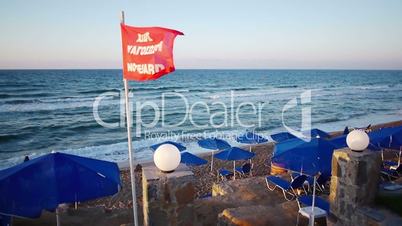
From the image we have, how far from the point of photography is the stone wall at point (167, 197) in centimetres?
323

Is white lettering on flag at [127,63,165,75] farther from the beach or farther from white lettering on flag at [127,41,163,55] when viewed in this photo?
the beach

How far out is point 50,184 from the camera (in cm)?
421

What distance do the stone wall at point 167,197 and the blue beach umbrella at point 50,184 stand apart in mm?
1444

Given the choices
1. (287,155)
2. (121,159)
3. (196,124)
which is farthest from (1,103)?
(287,155)

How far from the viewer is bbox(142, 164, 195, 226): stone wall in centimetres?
323

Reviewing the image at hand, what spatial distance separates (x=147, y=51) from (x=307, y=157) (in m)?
3.67

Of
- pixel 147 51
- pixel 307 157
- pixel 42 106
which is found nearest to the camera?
pixel 147 51

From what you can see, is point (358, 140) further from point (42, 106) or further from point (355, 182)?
point (42, 106)

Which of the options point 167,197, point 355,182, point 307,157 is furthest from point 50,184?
point 307,157

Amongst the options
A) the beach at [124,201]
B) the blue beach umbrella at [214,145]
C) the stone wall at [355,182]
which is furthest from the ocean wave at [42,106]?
the stone wall at [355,182]

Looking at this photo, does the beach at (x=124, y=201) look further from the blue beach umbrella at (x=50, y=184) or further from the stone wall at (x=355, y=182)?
the stone wall at (x=355, y=182)

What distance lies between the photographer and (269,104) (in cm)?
3828

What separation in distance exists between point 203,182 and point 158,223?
343 inches

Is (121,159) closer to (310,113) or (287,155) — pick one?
(287,155)
